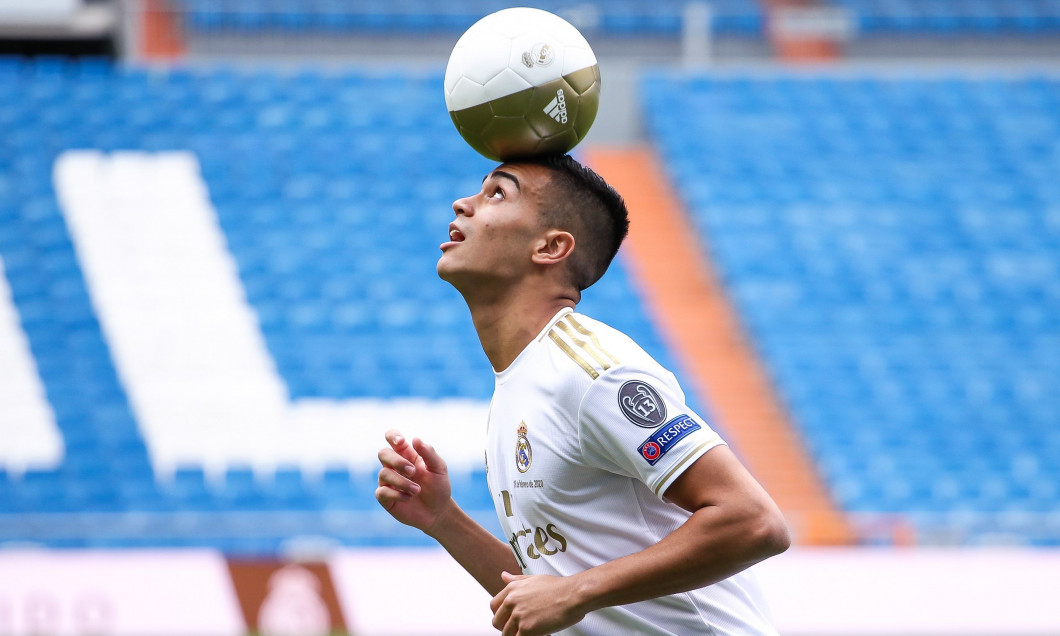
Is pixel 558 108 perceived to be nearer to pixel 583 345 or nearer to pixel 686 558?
pixel 583 345

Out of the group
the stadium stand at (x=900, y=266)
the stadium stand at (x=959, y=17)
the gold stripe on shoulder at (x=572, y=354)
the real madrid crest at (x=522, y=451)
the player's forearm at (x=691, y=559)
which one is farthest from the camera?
the stadium stand at (x=959, y=17)

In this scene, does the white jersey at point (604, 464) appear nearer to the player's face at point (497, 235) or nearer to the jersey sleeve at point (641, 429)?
the jersey sleeve at point (641, 429)

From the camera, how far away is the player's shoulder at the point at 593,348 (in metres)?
2.47

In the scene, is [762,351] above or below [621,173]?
below

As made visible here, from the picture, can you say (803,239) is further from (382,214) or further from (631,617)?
(631,617)

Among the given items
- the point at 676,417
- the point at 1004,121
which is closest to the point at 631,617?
the point at 676,417

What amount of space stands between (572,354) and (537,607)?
54 cm

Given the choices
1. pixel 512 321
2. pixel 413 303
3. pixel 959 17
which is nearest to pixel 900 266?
pixel 413 303

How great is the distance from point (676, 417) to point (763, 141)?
13.5 meters

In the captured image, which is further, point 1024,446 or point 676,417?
point 1024,446

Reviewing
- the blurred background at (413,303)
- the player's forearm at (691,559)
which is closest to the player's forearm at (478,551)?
the player's forearm at (691,559)

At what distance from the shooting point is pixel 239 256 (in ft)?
44.9

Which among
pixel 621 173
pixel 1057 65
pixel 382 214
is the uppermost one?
pixel 1057 65

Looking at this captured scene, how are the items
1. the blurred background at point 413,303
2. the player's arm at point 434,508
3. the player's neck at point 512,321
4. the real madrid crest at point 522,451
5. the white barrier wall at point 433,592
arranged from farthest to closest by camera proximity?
the blurred background at point 413,303
the white barrier wall at point 433,592
the player's arm at point 434,508
the player's neck at point 512,321
the real madrid crest at point 522,451
